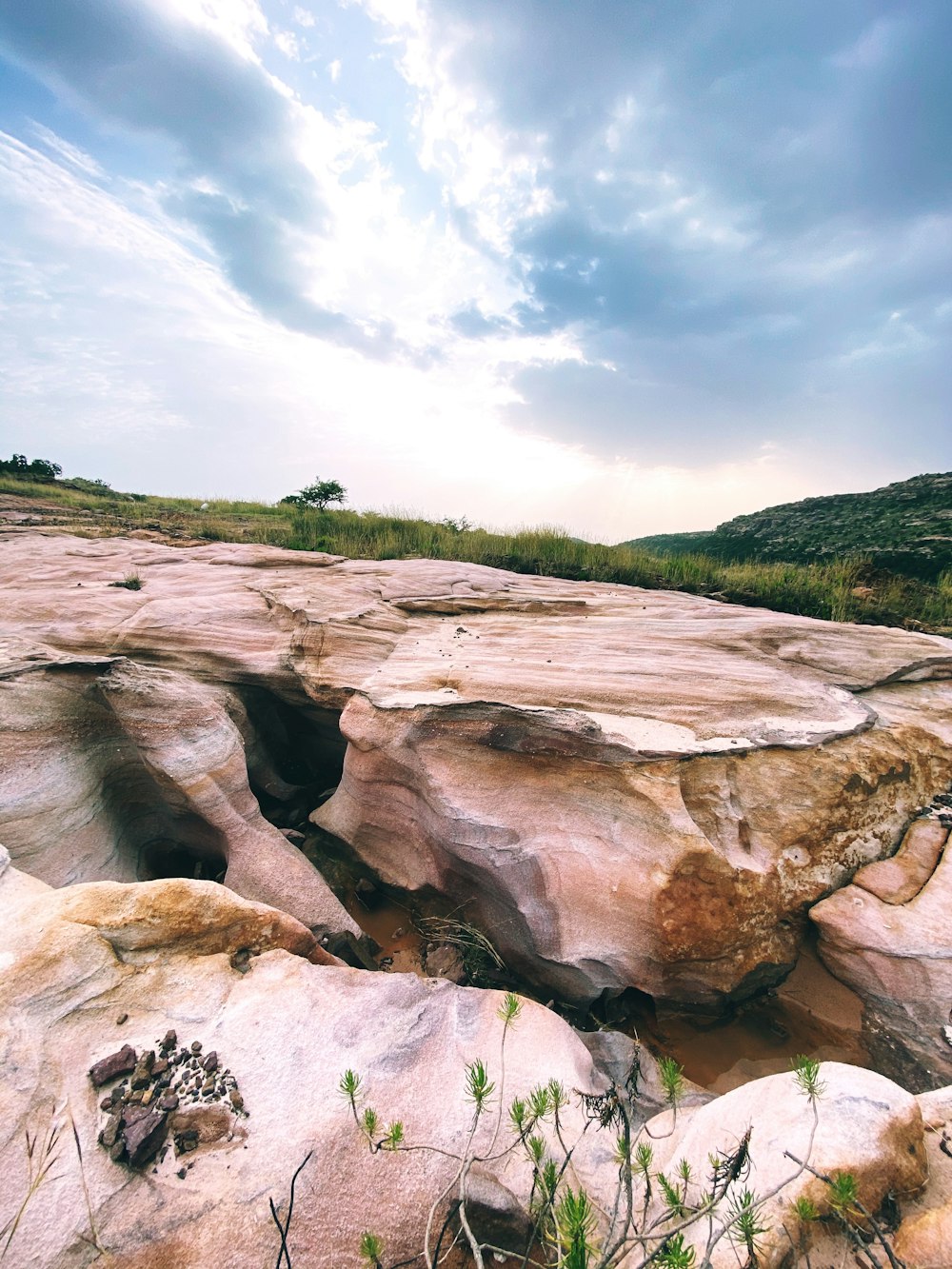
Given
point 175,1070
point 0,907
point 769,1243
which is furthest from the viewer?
point 0,907

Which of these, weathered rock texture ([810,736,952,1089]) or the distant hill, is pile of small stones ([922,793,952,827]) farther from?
the distant hill

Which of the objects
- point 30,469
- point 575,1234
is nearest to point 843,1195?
point 575,1234

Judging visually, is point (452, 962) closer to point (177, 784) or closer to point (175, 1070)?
point (175, 1070)

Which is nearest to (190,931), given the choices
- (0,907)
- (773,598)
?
(0,907)

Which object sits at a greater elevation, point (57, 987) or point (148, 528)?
point (148, 528)

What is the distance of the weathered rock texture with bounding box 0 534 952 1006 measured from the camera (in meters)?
3.54

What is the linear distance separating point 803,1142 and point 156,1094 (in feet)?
8.23

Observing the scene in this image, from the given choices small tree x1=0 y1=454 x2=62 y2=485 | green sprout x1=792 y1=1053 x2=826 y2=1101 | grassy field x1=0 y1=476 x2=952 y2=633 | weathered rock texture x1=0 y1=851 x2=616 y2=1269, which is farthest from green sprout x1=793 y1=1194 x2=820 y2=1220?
small tree x1=0 y1=454 x2=62 y2=485

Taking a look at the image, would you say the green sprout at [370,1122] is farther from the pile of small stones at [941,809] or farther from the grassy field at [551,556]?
the grassy field at [551,556]

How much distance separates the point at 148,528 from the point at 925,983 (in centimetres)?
1449

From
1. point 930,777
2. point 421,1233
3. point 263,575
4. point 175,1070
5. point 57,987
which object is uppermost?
point 263,575

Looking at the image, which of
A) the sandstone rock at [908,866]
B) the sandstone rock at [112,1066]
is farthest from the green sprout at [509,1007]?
the sandstone rock at [908,866]

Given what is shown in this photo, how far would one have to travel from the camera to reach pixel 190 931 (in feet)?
8.98

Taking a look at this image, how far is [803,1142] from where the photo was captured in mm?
1868
